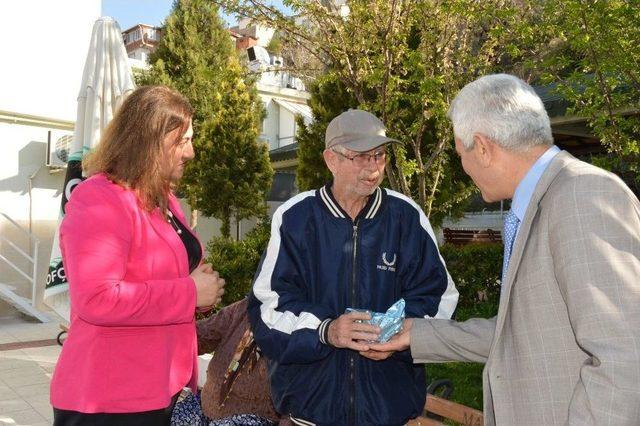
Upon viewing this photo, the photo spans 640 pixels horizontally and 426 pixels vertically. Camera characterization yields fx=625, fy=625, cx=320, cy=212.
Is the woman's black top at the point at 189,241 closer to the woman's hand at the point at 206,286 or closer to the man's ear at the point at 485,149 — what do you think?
the woman's hand at the point at 206,286

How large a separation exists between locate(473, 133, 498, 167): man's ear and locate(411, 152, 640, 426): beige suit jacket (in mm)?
174

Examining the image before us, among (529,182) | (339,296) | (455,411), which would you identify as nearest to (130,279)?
(339,296)

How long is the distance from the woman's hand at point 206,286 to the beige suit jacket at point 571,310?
1067 millimetres

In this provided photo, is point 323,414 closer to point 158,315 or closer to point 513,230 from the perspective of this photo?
point 158,315

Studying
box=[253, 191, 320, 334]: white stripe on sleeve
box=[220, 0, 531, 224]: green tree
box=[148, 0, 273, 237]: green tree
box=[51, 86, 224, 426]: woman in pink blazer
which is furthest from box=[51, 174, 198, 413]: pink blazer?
box=[148, 0, 273, 237]: green tree

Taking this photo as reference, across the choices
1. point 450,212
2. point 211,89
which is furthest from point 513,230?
point 211,89

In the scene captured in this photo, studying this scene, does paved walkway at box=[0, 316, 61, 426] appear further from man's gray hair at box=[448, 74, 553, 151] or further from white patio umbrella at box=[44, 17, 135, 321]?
man's gray hair at box=[448, 74, 553, 151]

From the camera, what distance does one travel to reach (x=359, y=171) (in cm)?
266

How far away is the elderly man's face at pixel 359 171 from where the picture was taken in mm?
2609

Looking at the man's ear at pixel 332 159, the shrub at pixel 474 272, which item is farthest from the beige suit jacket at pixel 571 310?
the shrub at pixel 474 272

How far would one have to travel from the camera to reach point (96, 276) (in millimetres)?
2016

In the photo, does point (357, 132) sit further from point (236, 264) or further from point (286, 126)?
point (286, 126)

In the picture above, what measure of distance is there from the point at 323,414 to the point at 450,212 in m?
10.2

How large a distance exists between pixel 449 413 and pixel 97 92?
13.5 ft
